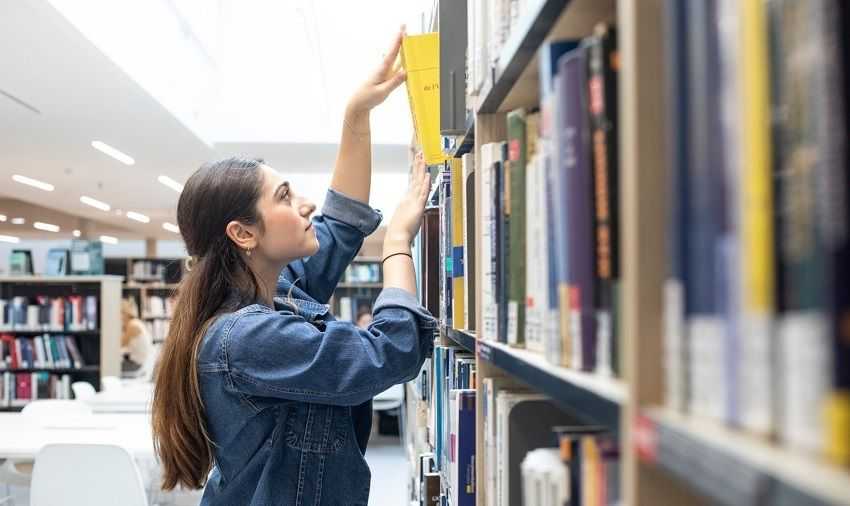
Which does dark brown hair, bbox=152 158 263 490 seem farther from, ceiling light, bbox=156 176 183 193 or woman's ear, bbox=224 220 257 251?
ceiling light, bbox=156 176 183 193

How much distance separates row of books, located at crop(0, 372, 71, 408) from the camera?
278 inches

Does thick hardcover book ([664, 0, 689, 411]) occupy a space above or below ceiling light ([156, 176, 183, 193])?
below

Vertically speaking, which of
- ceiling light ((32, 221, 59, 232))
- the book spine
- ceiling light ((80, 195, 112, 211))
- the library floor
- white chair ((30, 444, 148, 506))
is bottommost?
the library floor

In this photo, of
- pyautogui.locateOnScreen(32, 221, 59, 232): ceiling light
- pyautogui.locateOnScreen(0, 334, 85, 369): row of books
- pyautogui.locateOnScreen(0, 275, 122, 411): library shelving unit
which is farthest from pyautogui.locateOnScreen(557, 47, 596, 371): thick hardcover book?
pyautogui.locateOnScreen(32, 221, 59, 232): ceiling light

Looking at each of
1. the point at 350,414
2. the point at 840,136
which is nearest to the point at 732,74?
the point at 840,136

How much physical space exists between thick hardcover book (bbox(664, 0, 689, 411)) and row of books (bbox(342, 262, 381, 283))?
857cm

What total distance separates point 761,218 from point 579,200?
0.81 feet

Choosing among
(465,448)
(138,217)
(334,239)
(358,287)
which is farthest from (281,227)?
(138,217)

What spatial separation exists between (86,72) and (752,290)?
566cm

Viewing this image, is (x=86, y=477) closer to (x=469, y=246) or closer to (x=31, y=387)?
(x=469, y=246)

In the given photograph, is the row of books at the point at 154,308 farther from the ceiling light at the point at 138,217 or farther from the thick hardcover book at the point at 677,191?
the thick hardcover book at the point at 677,191

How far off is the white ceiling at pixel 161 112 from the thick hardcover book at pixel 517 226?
13.8 ft

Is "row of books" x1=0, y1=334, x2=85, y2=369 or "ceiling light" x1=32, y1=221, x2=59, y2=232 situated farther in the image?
"ceiling light" x1=32, y1=221, x2=59, y2=232

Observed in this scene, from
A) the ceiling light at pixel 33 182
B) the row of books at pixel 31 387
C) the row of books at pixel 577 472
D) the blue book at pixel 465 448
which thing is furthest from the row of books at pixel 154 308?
the row of books at pixel 577 472
